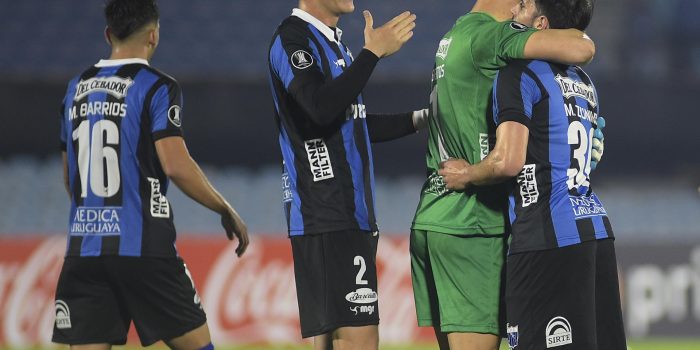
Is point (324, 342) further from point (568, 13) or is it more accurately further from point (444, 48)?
point (568, 13)

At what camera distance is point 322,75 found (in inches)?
158

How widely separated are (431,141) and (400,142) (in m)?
8.05

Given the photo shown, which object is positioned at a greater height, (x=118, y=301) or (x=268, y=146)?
(x=268, y=146)

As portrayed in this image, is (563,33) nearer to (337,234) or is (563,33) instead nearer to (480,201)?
(480,201)

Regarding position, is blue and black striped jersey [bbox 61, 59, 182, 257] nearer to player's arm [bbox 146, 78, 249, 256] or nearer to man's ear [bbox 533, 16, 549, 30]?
player's arm [bbox 146, 78, 249, 256]

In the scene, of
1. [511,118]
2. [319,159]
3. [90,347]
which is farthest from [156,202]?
[511,118]

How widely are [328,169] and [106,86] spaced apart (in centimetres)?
102

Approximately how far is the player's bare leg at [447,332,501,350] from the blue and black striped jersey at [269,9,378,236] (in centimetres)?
55

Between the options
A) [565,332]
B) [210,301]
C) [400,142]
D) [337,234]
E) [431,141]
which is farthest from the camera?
[400,142]

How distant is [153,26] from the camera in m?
4.43

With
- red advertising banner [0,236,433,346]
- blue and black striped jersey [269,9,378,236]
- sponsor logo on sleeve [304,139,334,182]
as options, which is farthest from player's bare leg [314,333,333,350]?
red advertising banner [0,236,433,346]

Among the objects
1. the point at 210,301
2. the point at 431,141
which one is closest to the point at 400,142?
the point at 210,301

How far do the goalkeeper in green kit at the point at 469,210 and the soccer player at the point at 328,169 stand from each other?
9.5 inches

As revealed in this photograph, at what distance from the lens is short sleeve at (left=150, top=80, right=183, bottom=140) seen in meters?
4.28
